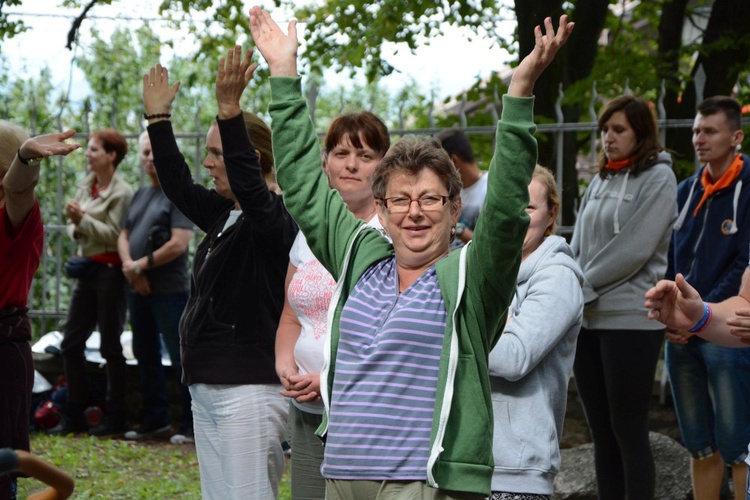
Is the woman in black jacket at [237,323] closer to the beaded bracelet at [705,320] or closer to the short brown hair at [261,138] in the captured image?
the short brown hair at [261,138]

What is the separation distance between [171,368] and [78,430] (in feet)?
2.77

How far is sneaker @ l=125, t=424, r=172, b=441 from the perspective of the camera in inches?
325

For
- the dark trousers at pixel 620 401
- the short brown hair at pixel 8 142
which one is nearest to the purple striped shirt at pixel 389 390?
the short brown hair at pixel 8 142

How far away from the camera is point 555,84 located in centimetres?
893

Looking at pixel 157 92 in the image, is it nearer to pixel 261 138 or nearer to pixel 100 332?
pixel 261 138

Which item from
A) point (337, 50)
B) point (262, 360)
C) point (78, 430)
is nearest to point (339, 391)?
point (262, 360)

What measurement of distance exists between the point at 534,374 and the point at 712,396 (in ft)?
6.85

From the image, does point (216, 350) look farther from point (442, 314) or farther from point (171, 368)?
point (171, 368)

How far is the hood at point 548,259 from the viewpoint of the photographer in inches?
149

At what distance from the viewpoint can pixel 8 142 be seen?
4383mm

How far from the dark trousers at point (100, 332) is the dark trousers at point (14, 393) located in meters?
3.83

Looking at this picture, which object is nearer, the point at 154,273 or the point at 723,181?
the point at 723,181

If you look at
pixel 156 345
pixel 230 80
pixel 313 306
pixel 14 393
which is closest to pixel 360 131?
pixel 230 80

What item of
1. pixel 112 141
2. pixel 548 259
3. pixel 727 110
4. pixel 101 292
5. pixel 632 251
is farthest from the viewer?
pixel 112 141
